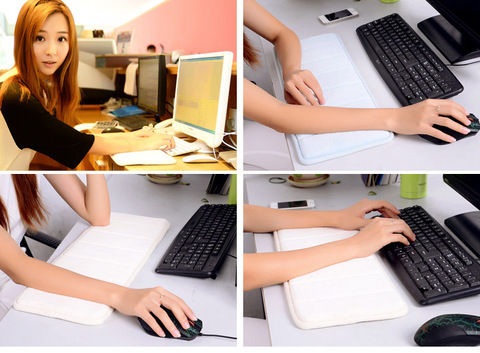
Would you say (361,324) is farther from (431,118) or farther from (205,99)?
(205,99)

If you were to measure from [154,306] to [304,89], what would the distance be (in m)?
0.45

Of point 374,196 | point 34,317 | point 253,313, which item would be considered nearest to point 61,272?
point 34,317

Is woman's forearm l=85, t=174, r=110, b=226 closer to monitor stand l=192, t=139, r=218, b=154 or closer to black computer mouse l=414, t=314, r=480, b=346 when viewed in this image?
monitor stand l=192, t=139, r=218, b=154

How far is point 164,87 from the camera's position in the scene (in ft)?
3.43

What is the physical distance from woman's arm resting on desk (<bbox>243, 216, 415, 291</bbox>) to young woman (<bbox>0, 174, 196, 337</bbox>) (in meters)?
0.12

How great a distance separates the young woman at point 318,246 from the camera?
27.3 inches

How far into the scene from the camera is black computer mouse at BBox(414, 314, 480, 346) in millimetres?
553

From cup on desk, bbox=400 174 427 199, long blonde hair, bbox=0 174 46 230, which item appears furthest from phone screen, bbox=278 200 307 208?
long blonde hair, bbox=0 174 46 230

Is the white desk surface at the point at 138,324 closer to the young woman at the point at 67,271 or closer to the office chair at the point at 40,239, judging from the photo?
the young woman at the point at 67,271

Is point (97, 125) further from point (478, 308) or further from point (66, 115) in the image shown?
point (478, 308)

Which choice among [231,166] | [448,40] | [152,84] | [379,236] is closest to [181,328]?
[231,166]

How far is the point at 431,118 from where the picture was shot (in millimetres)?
678

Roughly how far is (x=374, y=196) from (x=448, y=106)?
0.45m

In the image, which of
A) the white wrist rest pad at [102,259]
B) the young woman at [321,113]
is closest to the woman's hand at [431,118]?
the young woman at [321,113]
